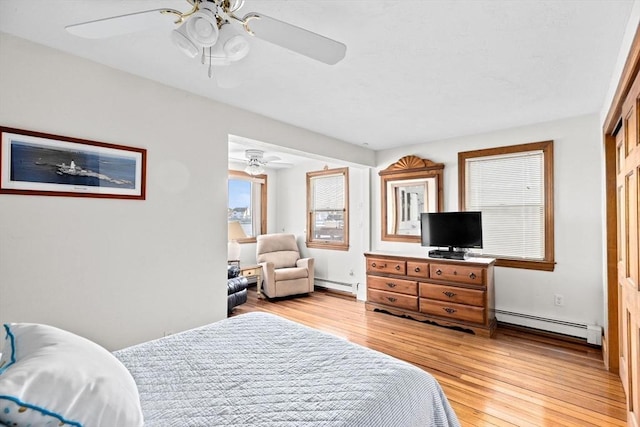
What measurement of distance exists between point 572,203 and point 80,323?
466 cm

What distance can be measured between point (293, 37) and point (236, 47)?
11.2 inches

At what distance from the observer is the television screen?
12.4 ft

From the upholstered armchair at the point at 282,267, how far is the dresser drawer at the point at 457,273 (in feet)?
7.19

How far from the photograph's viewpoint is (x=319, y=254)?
19.4ft

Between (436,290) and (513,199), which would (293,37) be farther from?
(513,199)

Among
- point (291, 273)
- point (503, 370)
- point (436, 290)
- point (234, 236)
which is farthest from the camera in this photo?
point (291, 273)

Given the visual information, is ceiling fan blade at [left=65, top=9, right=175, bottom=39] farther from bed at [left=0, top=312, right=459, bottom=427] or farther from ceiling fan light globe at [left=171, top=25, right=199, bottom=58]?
bed at [left=0, top=312, right=459, bottom=427]

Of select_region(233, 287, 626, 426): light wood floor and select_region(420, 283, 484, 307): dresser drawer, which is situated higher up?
select_region(420, 283, 484, 307): dresser drawer

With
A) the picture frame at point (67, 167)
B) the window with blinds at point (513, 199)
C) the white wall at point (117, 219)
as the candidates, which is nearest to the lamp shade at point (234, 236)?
the white wall at point (117, 219)

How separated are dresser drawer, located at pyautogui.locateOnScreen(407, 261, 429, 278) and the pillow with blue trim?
3.44 metres

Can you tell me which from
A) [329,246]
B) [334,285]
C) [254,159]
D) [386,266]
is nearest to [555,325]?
[386,266]

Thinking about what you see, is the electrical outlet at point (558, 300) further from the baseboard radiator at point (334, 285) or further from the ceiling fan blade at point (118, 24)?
the ceiling fan blade at point (118, 24)

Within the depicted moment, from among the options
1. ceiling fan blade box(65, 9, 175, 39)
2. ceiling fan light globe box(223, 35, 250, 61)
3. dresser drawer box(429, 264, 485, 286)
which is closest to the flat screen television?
dresser drawer box(429, 264, 485, 286)

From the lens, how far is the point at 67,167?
6.95ft
